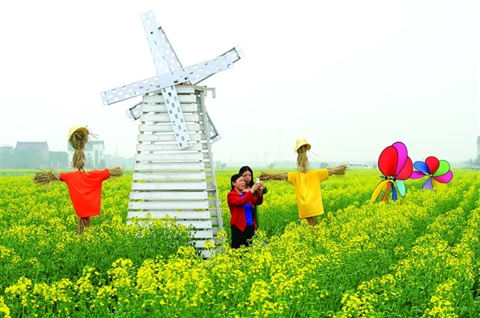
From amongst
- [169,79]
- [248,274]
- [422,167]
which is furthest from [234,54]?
[422,167]

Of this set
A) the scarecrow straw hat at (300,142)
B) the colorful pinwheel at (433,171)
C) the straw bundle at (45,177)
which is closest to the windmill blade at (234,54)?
the scarecrow straw hat at (300,142)

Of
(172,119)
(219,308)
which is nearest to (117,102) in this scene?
(172,119)

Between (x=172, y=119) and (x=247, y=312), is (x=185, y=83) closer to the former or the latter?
(x=172, y=119)

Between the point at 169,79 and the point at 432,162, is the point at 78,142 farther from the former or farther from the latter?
the point at 432,162

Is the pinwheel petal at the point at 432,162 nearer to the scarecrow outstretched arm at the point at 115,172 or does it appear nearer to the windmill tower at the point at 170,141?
the windmill tower at the point at 170,141

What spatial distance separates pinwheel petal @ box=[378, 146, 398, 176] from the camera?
1795 centimetres

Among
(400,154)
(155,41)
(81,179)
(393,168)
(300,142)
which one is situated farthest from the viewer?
(400,154)

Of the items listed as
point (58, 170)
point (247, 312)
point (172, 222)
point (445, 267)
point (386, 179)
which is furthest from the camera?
point (386, 179)

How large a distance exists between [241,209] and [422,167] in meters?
14.5

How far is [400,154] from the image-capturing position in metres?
18.2

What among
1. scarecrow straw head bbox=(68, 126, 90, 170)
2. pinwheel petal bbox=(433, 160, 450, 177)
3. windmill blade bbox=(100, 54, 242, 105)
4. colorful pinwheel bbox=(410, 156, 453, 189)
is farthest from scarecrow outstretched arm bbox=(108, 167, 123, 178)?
pinwheel petal bbox=(433, 160, 450, 177)

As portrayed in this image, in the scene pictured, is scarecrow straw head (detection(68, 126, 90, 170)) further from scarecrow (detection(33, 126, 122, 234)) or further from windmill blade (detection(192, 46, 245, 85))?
windmill blade (detection(192, 46, 245, 85))

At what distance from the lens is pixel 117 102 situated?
13516 mm

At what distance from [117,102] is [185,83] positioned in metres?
1.51
